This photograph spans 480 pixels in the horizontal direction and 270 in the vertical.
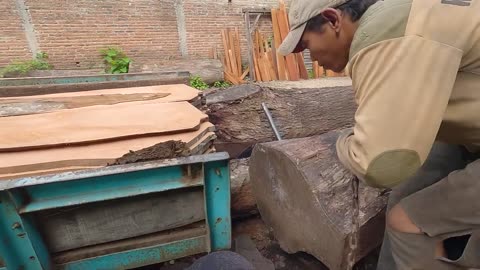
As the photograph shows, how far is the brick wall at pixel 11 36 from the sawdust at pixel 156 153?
8.90m

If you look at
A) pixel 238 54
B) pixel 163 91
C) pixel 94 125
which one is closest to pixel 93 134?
pixel 94 125

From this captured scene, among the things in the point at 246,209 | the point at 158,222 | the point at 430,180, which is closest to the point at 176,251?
the point at 158,222

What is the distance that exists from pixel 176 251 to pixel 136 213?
28cm

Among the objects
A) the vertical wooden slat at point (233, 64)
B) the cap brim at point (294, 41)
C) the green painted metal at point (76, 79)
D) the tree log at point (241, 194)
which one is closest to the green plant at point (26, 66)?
the vertical wooden slat at point (233, 64)

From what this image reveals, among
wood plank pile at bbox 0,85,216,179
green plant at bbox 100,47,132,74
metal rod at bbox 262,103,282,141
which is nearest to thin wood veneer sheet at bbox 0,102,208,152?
wood plank pile at bbox 0,85,216,179

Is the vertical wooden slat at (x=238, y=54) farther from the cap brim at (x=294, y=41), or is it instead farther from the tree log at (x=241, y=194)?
the cap brim at (x=294, y=41)

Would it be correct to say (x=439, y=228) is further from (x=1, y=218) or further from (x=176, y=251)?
(x=1, y=218)

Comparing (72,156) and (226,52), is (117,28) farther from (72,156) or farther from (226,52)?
(72,156)

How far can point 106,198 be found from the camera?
1225 millimetres

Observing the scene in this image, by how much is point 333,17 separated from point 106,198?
116cm

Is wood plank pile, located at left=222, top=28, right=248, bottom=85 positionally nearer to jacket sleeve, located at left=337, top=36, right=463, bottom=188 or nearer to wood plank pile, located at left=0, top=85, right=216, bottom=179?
wood plank pile, located at left=0, top=85, right=216, bottom=179

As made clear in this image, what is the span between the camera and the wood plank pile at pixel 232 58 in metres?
8.74

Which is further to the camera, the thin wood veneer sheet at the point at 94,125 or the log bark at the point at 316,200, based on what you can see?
the log bark at the point at 316,200

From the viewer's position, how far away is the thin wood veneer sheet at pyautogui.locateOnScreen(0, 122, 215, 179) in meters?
1.22
